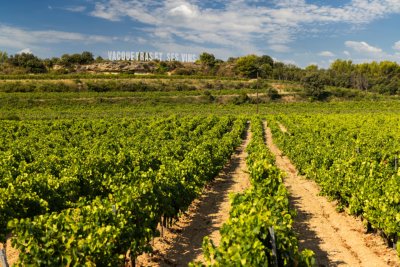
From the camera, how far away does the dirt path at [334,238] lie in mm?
9875

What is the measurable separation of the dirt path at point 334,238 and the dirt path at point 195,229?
2.85 meters

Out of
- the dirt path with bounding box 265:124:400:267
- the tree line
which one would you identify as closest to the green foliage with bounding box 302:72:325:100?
the tree line

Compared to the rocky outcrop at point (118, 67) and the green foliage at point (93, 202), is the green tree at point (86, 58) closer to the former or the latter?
the rocky outcrop at point (118, 67)

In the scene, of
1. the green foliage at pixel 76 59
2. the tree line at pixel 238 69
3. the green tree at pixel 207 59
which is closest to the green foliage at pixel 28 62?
the tree line at pixel 238 69

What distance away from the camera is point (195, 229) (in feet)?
40.4

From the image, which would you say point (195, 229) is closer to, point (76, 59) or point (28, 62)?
point (28, 62)

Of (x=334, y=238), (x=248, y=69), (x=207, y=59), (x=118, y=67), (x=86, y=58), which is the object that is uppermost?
(x=207, y=59)

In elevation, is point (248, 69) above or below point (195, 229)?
above

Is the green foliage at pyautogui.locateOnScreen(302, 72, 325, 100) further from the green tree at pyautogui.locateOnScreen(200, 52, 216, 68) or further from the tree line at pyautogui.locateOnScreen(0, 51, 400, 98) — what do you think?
the green tree at pyautogui.locateOnScreen(200, 52, 216, 68)

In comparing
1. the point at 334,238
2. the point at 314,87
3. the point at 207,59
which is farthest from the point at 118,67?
the point at 334,238

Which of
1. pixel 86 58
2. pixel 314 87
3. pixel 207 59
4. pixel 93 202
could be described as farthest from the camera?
pixel 207 59

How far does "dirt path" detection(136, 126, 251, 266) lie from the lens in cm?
1019

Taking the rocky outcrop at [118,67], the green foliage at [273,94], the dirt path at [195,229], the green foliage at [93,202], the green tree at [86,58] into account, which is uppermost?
the green tree at [86,58]

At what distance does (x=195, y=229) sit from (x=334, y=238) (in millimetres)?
4480
